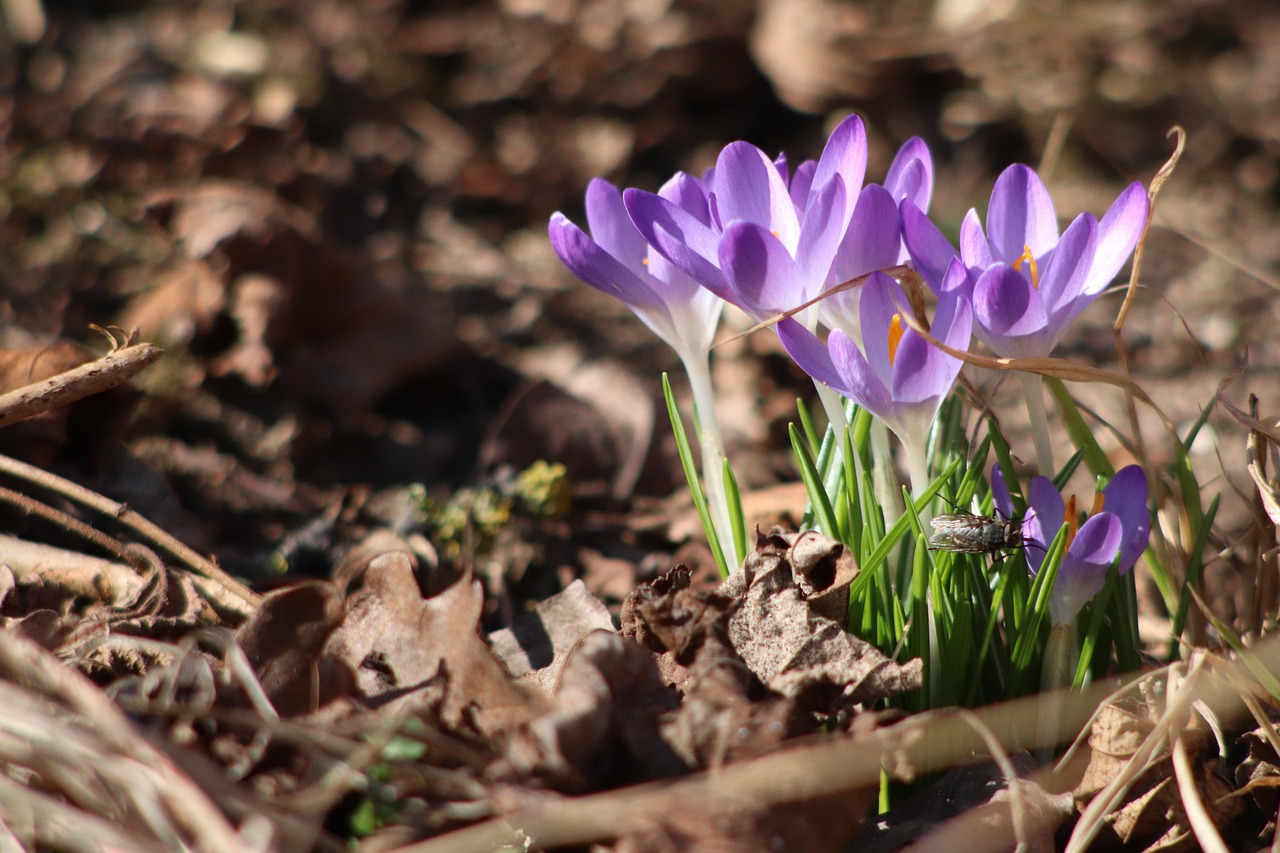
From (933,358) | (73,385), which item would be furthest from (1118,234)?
(73,385)

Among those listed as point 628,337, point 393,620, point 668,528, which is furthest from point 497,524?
point 628,337

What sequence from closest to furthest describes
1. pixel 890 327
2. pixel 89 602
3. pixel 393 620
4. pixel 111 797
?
pixel 111 797, pixel 890 327, pixel 393 620, pixel 89 602

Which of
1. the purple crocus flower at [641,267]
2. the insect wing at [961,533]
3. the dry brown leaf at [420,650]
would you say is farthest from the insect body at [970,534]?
the dry brown leaf at [420,650]

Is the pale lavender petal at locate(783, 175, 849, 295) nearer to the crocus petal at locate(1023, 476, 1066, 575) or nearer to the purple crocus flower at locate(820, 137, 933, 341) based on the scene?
the purple crocus flower at locate(820, 137, 933, 341)

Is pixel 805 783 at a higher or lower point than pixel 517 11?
lower

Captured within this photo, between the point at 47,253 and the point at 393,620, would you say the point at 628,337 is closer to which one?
the point at 47,253

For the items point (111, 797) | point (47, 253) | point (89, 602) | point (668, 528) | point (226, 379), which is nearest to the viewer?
point (111, 797)

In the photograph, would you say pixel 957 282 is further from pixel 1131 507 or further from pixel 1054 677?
pixel 1054 677
